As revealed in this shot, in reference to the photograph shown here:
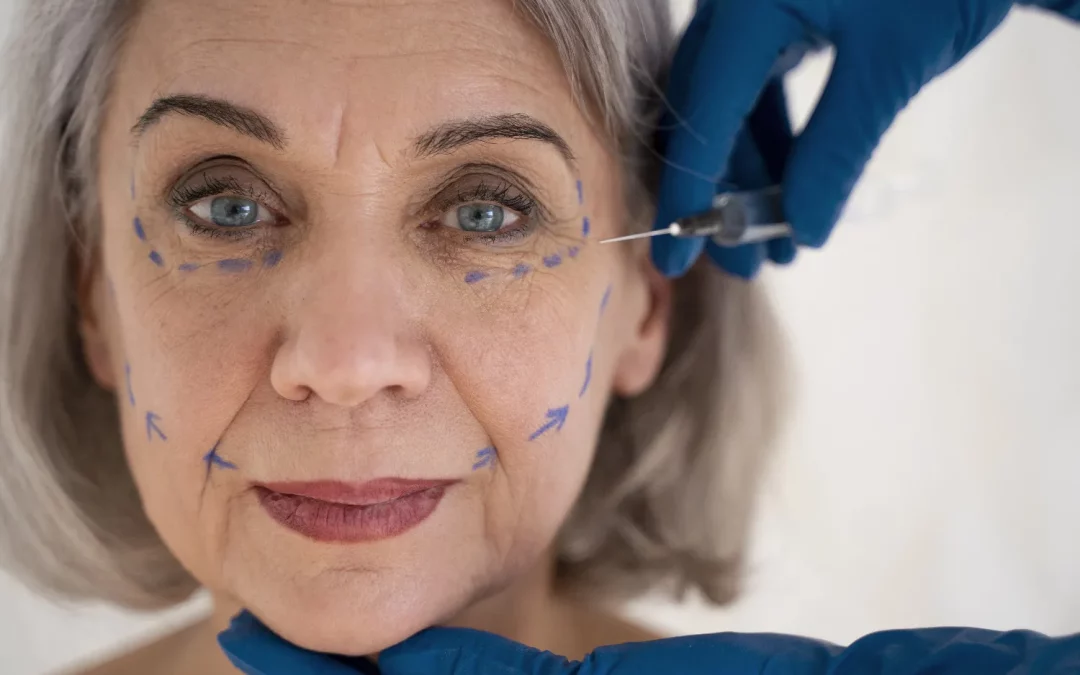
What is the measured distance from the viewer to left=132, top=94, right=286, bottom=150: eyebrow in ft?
3.77

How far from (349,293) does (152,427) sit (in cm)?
34

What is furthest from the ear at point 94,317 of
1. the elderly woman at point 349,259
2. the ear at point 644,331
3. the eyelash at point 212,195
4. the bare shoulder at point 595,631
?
the bare shoulder at point 595,631

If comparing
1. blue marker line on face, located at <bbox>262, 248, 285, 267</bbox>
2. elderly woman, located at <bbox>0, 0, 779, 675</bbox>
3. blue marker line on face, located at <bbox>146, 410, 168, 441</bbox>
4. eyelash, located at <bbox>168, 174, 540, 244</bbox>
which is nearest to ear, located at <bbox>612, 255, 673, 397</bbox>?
elderly woman, located at <bbox>0, 0, 779, 675</bbox>

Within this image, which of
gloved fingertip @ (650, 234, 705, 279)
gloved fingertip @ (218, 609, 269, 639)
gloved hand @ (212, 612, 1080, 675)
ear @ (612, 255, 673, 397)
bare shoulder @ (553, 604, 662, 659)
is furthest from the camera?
bare shoulder @ (553, 604, 662, 659)

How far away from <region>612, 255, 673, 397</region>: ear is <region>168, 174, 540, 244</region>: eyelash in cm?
25

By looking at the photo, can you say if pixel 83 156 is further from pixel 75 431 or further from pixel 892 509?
pixel 892 509

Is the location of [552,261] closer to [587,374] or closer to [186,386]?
[587,374]

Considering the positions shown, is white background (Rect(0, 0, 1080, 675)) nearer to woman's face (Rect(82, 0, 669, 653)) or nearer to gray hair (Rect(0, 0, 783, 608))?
gray hair (Rect(0, 0, 783, 608))

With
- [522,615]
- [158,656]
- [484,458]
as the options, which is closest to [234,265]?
[484,458]

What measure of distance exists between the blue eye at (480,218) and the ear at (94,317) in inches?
21.5

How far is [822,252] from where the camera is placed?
229cm

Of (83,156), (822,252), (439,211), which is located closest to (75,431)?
(83,156)

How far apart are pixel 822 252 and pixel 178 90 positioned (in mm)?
1535

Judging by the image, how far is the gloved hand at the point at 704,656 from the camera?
106 centimetres
